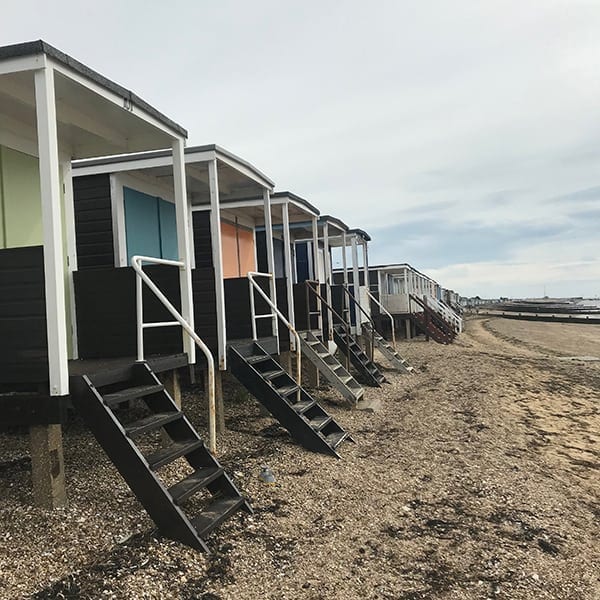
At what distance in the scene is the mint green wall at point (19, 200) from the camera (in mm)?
5578

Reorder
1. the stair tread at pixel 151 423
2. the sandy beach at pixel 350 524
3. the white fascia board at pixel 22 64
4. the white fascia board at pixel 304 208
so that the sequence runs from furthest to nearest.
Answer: the white fascia board at pixel 304 208
the stair tread at pixel 151 423
the white fascia board at pixel 22 64
the sandy beach at pixel 350 524

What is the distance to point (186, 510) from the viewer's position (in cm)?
479

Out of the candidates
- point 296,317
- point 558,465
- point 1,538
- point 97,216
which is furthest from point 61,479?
point 296,317

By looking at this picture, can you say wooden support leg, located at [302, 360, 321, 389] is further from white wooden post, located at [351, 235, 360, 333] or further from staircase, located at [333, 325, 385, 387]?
white wooden post, located at [351, 235, 360, 333]

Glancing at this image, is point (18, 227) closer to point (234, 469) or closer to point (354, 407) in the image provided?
point (234, 469)

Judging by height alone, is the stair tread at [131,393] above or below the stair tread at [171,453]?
above

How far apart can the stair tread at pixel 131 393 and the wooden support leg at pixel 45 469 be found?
21.6 inches

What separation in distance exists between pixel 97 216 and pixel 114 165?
731 millimetres

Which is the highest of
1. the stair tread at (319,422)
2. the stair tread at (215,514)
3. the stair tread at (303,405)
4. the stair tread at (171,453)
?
the stair tread at (171,453)

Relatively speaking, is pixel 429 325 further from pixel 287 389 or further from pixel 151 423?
pixel 151 423

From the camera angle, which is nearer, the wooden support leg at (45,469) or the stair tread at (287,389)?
the wooden support leg at (45,469)

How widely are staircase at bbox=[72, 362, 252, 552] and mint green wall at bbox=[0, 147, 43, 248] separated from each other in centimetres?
200

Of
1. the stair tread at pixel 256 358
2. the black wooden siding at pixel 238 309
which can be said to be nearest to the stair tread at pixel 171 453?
the stair tread at pixel 256 358

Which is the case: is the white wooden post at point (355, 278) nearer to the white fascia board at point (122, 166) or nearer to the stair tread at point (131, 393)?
the white fascia board at point (122, 166)
